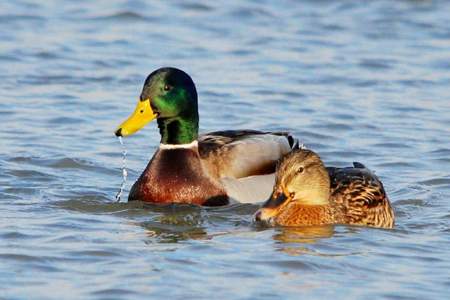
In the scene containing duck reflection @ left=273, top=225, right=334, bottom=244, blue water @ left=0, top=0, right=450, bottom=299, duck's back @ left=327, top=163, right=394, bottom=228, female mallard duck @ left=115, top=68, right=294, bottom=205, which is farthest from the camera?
female mallard duck @ left=115, top=68, right=294, bottom=205

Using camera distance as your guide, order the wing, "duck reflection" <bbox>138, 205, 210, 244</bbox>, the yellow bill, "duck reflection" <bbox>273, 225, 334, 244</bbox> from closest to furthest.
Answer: "duck reflection" <bbox>273, 225, 334, 244</bbox>, "duck reflection" <bbox>138, 205, 210, 244</bbox>, the yellow bill, the wing

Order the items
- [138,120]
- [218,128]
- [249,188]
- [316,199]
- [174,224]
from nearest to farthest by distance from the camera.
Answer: [316,199] → [174,224] → [138,120] → [249,188] → [218,128]

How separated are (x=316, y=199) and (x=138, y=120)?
5.96ft

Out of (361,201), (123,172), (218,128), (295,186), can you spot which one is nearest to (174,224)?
(295,186)

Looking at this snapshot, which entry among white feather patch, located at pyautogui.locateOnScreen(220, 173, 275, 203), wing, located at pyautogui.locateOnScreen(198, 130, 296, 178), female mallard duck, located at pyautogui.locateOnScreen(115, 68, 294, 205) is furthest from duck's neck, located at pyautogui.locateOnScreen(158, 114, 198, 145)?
white feather patch, located at pyautogui.locateOnScreen(220, 173, 275, 203)

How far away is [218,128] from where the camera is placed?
15.5 meters

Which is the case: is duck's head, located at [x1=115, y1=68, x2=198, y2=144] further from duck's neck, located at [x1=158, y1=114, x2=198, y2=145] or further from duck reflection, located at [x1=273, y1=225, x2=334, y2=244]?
duck reflection, located at [x1=273, y1=225, x2=334, y2=244]

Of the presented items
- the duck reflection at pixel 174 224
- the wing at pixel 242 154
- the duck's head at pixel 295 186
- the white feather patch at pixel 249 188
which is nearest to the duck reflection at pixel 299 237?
the duck's head at pixel 295 186

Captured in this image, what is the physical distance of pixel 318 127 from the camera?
15.5 m

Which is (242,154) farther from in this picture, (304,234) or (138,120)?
(304,234)

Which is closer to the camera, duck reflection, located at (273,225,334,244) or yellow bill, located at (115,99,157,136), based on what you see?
duck reflection, located at (273,225,334,244)

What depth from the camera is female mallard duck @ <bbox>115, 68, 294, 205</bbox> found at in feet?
39.8

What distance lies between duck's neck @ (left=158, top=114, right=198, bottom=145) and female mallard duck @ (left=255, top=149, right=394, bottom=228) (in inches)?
64.1

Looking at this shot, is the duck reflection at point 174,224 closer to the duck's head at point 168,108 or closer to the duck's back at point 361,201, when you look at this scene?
the duck's head at point 168,108
